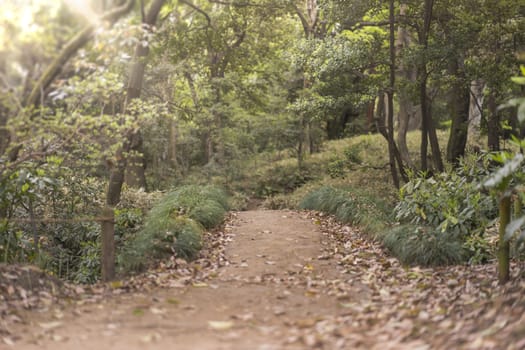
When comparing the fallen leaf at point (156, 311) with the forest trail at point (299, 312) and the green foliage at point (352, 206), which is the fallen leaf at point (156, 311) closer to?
the forest trail at point (299, 312)

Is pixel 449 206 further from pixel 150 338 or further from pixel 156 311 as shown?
pixel 150 338

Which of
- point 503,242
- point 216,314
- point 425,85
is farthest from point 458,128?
point 216,314

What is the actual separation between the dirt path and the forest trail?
0.01m

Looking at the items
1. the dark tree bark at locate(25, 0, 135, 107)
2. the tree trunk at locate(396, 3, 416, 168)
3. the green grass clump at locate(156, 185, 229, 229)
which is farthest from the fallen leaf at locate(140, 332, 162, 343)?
the tree trunk at locate(396, 3, 416, 168)

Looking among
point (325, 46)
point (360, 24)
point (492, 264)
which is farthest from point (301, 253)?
point (360, 24)

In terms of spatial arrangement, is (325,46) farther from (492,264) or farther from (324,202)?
(492,264)

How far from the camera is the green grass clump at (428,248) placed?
751 centimetres

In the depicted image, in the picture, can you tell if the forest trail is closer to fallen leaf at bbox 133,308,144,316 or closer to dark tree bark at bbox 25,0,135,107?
fallen leaf at bbox 133,308,144,316

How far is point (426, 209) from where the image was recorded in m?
9.04

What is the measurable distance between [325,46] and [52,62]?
7.84 metres

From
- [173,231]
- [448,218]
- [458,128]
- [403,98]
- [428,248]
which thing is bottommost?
[428,248]

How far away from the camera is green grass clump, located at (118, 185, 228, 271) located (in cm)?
767

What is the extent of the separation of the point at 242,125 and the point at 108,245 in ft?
41.8

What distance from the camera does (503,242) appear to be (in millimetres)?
5898
